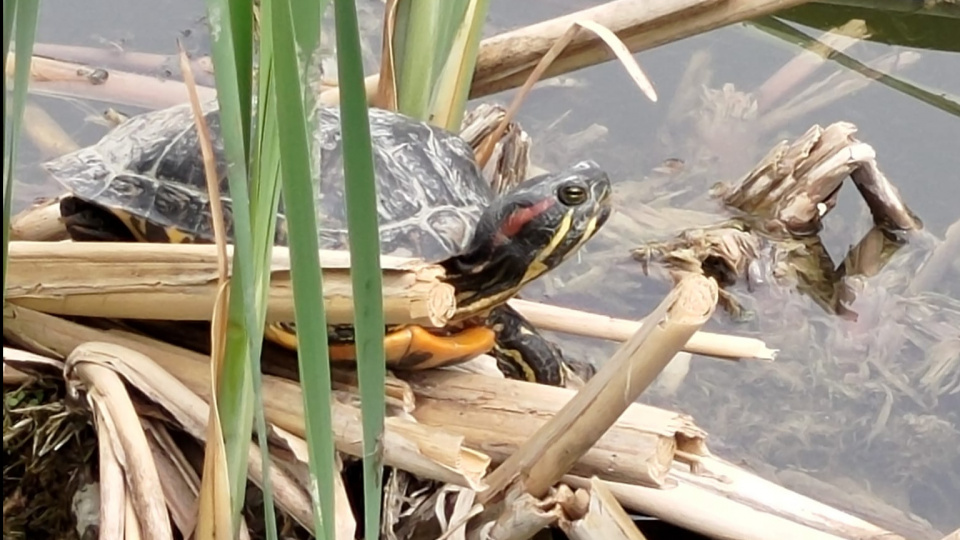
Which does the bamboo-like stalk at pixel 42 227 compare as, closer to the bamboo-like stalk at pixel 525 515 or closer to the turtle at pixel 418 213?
the turtle at pixel 418 213

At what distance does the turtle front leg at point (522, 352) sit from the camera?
1215 millimetres

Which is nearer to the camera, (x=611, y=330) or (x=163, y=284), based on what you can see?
(x=163, y=284)

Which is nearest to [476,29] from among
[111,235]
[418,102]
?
[418,102]

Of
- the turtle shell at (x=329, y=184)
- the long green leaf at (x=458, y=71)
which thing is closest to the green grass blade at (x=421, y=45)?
the long green leaf at (x=458, y=71)

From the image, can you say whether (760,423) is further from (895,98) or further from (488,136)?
(895,98)

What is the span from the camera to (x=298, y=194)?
49cm

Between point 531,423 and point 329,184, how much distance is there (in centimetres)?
34

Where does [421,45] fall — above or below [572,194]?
above

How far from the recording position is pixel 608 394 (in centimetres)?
84

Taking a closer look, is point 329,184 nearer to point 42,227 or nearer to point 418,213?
point 418,213

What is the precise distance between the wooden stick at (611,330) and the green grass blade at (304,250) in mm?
656

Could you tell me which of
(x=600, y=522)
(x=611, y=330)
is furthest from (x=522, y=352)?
(x=600, y=522)

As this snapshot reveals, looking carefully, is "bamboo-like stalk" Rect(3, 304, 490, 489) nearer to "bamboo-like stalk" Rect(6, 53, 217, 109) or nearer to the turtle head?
the turtle head

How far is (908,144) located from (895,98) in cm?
16
